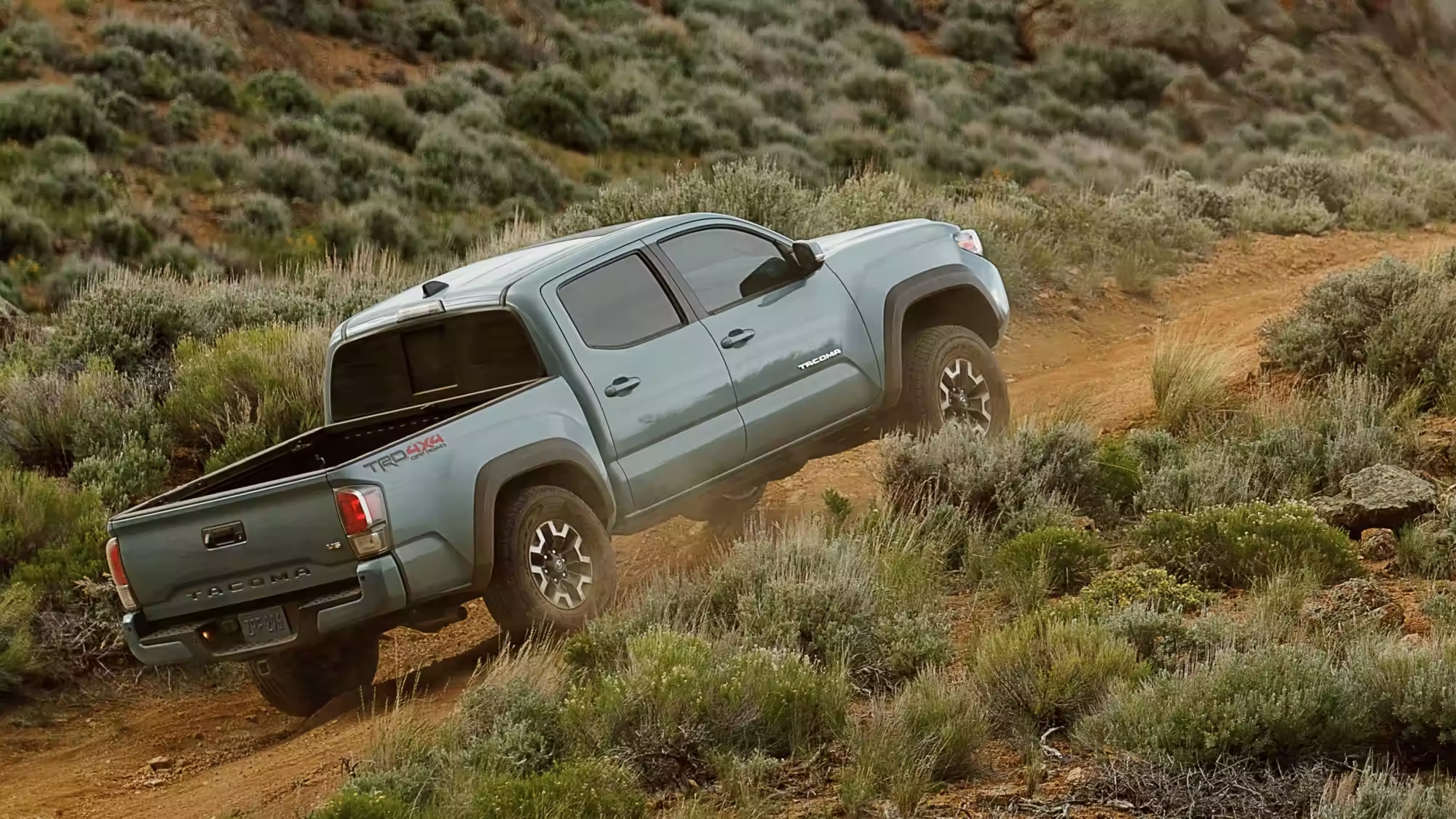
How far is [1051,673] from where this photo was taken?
19.3 ft

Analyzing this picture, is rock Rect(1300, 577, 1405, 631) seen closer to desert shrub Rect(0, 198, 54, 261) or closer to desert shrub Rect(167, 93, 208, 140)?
desert shrub Rect(0, 198, 54, 261)

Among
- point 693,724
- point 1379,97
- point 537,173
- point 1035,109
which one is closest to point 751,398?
point 693,724

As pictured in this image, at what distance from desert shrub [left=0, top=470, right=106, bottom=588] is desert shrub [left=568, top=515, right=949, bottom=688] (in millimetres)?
3989

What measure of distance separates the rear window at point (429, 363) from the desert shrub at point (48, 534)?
7.22ft

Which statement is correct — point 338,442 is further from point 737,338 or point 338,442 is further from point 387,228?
point 387,228

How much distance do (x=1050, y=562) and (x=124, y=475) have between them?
6005mm

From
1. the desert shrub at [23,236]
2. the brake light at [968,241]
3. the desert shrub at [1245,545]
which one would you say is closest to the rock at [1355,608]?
the desert shrub at [1245,545]

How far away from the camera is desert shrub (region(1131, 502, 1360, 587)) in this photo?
280 inches

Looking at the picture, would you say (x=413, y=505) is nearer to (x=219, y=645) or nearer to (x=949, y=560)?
(x=219, y=645)

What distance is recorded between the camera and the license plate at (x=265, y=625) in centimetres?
699

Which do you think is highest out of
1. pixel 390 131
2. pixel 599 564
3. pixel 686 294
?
pixel 390 131

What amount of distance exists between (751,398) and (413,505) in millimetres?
2061

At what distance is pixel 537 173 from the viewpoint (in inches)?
932

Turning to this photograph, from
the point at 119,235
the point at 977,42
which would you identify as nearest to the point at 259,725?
the point at 119,235
